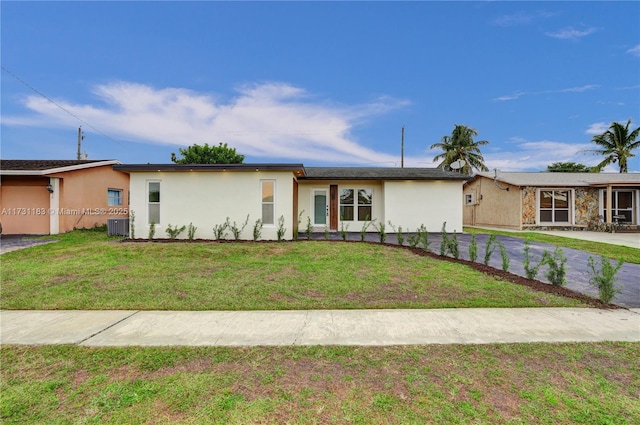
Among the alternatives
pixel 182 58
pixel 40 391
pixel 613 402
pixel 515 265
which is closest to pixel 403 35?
pixel 182 58

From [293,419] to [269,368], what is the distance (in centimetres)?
75

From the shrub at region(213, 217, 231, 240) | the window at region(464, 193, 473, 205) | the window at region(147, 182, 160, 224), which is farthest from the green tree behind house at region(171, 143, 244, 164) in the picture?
the window at region(464, 193, 473, 205)

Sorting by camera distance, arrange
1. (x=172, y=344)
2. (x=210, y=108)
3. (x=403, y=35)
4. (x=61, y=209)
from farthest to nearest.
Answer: (x=210, y=108) → (x=403, y=35) → (x=61, y=209) → (x=172, y=344)

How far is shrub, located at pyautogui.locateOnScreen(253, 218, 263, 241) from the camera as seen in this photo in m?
10.8

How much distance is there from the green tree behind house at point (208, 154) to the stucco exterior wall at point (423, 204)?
25536mm

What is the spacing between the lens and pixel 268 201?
36.3 feet

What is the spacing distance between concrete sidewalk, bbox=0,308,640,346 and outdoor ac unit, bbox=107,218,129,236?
29.3 feet

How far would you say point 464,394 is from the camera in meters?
2.29

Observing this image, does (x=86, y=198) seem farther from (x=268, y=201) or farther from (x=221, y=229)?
(x=268, y=201)

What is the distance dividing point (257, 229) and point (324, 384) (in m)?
8.84

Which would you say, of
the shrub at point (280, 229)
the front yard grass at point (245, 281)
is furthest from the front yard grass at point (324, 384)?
the shrub at point (280, 229)

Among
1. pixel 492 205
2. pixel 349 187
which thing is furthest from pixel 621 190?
pixel 349 187

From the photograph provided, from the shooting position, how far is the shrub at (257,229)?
1084 centimetres

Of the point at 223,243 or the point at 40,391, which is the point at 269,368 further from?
the point at 223,243
